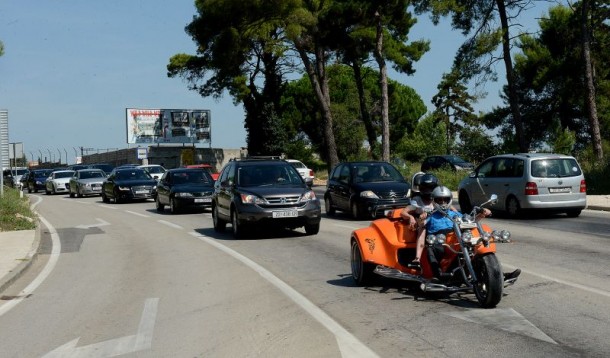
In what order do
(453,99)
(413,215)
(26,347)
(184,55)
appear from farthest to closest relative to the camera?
1. (453,99)
2. (184,55)
3. (413,215)
4. (26,347)

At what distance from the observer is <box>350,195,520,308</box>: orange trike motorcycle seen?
7.55 m

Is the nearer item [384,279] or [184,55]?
Result: [384,279]

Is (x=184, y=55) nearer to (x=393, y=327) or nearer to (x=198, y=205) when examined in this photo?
(x=198, y=205)

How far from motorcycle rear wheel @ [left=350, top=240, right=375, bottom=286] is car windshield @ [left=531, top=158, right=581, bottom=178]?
9.76m

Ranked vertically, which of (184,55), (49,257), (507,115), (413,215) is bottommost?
(49,257)

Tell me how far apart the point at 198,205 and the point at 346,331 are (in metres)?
17.3

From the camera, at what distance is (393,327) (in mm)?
6949

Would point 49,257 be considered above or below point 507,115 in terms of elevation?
below

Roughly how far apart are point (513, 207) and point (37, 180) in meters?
40.7

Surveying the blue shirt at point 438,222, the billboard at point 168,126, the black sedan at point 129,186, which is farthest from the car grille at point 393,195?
the billboard at point 168,126

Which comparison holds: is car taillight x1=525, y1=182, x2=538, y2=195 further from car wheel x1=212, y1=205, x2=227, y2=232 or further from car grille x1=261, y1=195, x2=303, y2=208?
car wheel x1=212, y1=205, x2=227, y2=232

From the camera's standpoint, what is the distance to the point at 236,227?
1555 cm

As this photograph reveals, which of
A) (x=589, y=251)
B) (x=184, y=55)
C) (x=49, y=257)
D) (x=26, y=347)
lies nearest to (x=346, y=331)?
(x=26, y=347)

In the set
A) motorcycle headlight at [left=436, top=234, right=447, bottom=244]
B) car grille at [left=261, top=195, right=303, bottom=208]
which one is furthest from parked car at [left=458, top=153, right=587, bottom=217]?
motorcycle headlight at [left=436, top=234, right=447, bottom=244]
